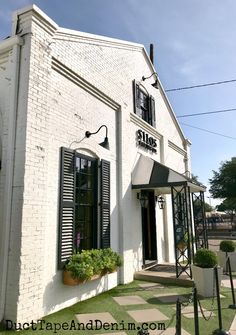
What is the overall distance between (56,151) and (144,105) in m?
5.94

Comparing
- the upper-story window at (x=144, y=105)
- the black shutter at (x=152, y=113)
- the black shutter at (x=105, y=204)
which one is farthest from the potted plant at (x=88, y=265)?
the black shutter at (x=152, y=113)

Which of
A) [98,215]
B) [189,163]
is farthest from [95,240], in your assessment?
[189,163]

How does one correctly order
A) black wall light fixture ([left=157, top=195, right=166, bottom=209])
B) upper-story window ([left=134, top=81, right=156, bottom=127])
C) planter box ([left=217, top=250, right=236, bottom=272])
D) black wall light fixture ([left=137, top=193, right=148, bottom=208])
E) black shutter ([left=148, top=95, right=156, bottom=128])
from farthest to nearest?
black shutter ([left=148, top=95, right=156, bottom=128])
black wall light fixture ([left=157, top=195, right=166, bottom=209])
planter box ([left=217, top=250, right=236, bottom=272])
upper-story window ([left=134, top=81, right=156, bottom=127])
black wall light fixture ([left=137, top=193, right=148, bottom=208])

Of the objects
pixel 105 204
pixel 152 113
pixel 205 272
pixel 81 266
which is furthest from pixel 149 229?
pixel 81 266

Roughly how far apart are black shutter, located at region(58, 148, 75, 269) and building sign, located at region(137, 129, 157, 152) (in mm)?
4235

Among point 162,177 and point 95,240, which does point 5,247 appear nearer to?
point 95,240

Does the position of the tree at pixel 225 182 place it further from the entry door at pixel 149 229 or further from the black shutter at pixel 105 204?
the black shutter at pixel 105 204

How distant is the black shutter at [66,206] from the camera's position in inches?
234

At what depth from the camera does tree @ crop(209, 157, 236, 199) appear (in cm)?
3278

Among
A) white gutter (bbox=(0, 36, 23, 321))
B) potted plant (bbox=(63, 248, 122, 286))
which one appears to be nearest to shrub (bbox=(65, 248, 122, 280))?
potted plant (bbox=(63, 248, 122, 286))

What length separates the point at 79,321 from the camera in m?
5.14

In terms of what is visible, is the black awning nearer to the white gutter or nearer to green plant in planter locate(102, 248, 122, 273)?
green plant in planter locate(102, 248, 122, 273)

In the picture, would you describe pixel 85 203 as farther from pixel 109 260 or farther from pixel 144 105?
pixel 144 105

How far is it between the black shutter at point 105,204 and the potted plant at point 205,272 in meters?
Result: 2.20
